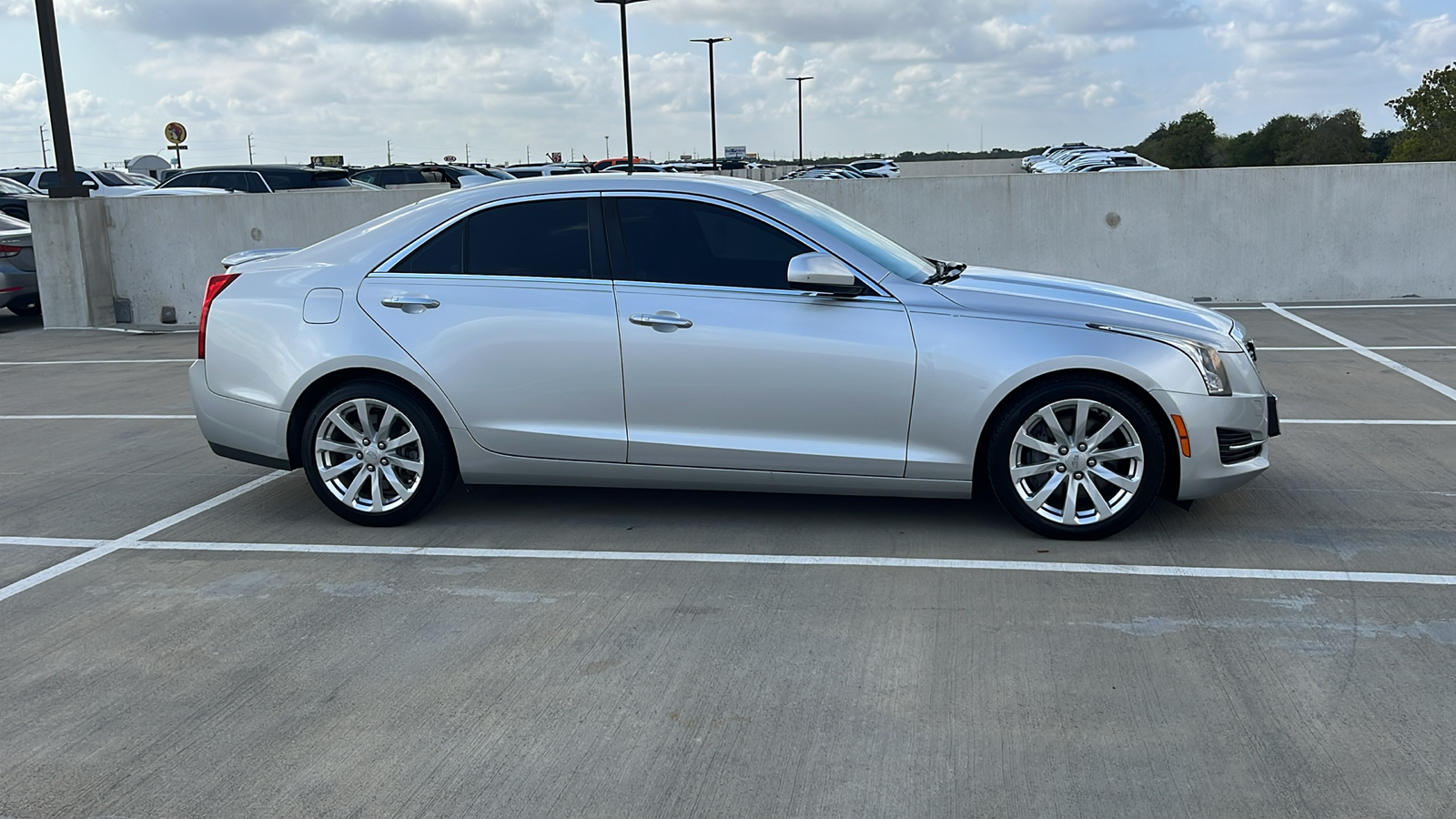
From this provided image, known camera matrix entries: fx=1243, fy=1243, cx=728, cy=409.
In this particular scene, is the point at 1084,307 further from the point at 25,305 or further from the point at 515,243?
the point at 25,305

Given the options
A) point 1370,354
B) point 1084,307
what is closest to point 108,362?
point 1084,307

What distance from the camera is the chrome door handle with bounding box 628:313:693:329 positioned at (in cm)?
554

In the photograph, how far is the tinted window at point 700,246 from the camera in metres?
5.60

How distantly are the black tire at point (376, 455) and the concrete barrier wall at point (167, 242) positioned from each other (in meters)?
9.39

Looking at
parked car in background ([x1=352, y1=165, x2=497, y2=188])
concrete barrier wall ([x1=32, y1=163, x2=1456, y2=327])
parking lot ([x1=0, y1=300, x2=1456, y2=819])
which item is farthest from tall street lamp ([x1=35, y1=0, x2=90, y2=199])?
parked car in background ([x1=352, y1=165, x2=497, y2=188])

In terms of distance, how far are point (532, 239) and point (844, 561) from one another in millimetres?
2090

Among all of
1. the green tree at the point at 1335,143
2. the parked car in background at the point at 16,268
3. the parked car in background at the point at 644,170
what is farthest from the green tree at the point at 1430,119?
the parked car in background at the point at 16,268

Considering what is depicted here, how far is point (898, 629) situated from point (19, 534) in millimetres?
4379

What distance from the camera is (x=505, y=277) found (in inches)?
229

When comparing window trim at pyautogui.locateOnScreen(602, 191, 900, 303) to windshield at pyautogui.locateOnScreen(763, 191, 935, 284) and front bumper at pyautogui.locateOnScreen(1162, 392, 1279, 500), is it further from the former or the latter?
front bumper at pyautogui.locateOnScreen(1162, 392, 1279, 500)

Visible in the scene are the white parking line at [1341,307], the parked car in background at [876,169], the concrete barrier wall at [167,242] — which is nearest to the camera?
the white parking line at [1341,307]

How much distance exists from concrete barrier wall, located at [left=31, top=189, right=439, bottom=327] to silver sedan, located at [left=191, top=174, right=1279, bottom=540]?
910 cm

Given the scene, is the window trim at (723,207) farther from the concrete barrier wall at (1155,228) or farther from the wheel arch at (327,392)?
the concrete barrier wall at (1155,228)

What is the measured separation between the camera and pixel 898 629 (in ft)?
14.9
